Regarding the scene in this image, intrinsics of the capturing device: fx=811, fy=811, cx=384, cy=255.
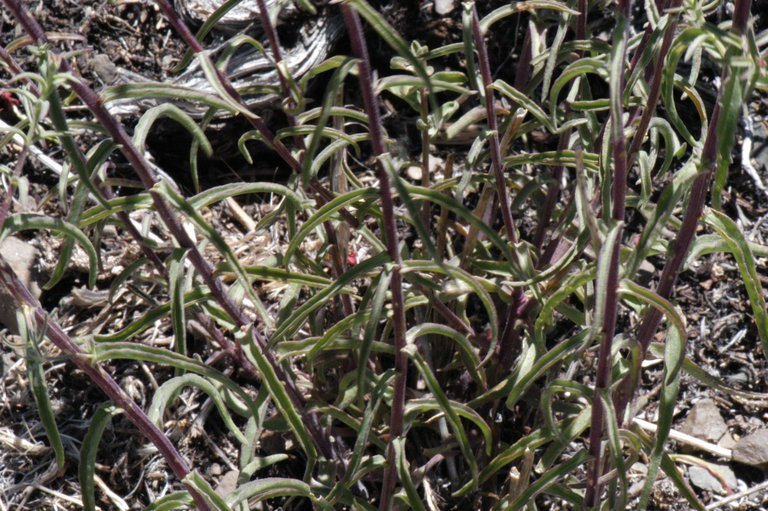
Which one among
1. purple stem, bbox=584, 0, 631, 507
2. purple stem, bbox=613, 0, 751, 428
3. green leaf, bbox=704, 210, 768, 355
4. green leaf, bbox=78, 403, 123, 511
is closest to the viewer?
purple stem, bbox=613, 0, 751, 428

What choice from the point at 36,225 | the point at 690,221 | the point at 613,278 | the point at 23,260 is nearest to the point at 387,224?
the point at 613,278

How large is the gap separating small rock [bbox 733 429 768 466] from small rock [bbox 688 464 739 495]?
6 centimetres

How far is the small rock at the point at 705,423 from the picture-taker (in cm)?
284

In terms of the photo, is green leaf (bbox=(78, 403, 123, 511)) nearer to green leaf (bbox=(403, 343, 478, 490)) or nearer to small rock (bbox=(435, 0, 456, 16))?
green leaf (bbox=(403, 343, 478, 490))

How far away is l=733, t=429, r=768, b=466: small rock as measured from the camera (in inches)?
107

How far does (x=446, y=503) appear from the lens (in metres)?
2.67

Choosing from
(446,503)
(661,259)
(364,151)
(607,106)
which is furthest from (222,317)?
(661,259)

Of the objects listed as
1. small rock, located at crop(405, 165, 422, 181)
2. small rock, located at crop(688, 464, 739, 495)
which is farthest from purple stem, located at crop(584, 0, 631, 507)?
small rock, located at crop(405, 165, 422, 181)

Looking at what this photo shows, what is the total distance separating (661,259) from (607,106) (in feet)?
4.16

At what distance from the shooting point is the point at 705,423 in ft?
9.36

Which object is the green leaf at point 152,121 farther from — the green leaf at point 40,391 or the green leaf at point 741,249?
the green leaf at point 741,249

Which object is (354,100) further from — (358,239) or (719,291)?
(719,291)

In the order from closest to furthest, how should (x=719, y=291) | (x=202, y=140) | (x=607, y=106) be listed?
1. (x=202, y=140)
2. (x=607, y=106)
3. (x=719, y=291)

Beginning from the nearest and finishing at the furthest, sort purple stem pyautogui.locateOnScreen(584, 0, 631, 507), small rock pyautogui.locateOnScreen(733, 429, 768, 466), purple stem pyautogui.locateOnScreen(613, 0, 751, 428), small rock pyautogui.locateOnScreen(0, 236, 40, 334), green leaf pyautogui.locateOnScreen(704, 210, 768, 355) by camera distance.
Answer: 1. purple stem pyautogui.locateOnScreen(613, 0, 751, 428)
2. purple stem pyautogui.locateOnScreen(584, 0, 631, 507)
3. green leaf pyautogui.locateOnScreen(704, 210, 768, 355)
4. small rock pyautogui.locateOnScreen(733, 429, 768, 466)
5. small rock pyautogui.locateOnScreen(0, 236, 40, 334)
